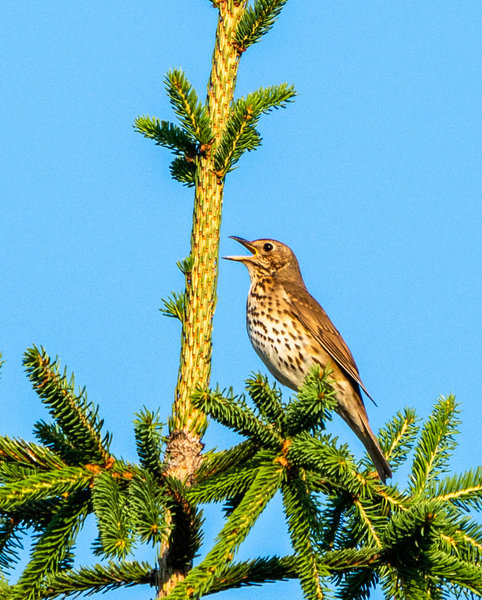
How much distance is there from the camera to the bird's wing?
554 cm

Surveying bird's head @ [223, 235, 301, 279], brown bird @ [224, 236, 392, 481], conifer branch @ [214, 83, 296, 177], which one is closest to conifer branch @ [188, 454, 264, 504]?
conifer branch @ [214, 83, 296, 177]

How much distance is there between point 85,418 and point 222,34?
6.81 ft

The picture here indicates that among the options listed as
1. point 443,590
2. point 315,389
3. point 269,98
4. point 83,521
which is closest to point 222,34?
point 269,98

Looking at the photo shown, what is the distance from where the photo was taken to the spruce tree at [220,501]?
238 centimetres

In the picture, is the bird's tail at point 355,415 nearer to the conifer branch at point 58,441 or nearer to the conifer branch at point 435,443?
the conifer branch at point 435,443

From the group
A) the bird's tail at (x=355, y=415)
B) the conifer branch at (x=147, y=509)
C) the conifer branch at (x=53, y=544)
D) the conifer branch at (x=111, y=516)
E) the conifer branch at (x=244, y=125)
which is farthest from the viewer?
the bird's tail at (x=355, y=415)

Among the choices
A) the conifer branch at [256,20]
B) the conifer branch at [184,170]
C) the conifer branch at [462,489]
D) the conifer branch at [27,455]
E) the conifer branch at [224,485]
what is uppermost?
the conifer branch at [256,20]

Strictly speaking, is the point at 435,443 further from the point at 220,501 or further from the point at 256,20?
the point at 256,20

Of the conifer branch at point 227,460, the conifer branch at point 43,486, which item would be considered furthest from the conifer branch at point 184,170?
the conifer branch at point 43,486

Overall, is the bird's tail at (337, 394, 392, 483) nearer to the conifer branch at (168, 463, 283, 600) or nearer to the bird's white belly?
the bird's white belly

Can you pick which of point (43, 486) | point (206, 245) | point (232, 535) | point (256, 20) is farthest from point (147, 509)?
point (256, 20)

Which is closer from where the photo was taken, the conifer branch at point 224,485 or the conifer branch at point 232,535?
the conifer branch at point 232,535

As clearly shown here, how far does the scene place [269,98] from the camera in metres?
3.49

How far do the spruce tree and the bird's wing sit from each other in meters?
2.31
